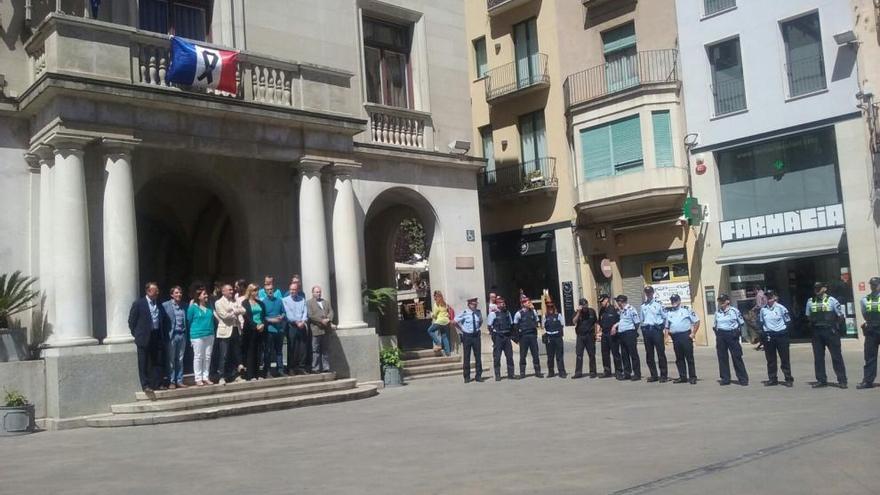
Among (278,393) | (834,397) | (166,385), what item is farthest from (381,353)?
(834,397)

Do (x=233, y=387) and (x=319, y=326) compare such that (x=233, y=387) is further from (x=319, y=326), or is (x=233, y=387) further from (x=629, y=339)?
(x=629, y=339)

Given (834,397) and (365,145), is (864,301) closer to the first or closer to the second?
(834,397)

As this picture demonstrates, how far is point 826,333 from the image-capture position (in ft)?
48.1

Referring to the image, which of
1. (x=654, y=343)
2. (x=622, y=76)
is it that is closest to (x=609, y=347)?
(x=654, y=343)

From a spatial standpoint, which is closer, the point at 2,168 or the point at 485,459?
the point at 485,459

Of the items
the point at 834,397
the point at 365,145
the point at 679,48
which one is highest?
the point at 679,48

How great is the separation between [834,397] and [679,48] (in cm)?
1684

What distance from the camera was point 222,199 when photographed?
18.3 metres

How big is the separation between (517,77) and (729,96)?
26.2 feet

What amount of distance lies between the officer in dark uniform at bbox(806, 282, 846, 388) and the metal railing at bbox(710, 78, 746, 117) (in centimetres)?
1274

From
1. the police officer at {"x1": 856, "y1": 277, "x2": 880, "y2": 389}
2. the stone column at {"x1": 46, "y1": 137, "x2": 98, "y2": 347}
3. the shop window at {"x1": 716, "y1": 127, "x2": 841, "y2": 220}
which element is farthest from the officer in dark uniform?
the stone column at {"x1": 46, "y1": 137, "x2": 98, "y2": 347}

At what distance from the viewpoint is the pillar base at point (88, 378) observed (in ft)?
44.3

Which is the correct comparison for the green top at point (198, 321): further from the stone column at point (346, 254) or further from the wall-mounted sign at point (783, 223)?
the wall-mounted sign at point (783, 223)

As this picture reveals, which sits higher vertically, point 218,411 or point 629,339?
point 629,339
